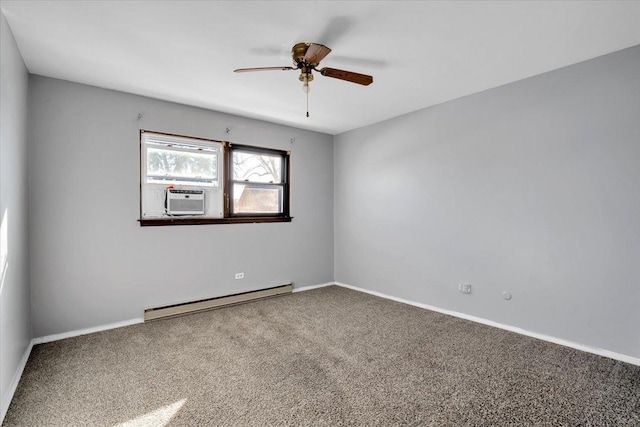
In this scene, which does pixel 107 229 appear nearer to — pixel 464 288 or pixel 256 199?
pixel 256 199

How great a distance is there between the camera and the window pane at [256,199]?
13.9ft

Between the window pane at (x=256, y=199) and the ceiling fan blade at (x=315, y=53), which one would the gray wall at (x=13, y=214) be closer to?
the ceiling fan blade at (x=315, y=53)

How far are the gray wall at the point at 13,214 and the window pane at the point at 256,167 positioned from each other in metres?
2.13

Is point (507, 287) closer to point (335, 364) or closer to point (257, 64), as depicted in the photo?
point (335, 364)

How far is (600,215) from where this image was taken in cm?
261

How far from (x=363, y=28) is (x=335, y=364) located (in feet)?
8.37

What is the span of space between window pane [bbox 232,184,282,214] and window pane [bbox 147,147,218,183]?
1.39 ft

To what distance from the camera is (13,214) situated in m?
2.26

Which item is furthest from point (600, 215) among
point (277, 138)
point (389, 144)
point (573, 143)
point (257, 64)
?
point (277, 138)

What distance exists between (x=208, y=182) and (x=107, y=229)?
1223 mm

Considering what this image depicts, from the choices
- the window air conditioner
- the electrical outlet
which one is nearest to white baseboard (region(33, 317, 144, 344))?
the window air conditioner

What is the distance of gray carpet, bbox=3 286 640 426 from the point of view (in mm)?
1842

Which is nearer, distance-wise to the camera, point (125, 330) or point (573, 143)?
point (573, 143)

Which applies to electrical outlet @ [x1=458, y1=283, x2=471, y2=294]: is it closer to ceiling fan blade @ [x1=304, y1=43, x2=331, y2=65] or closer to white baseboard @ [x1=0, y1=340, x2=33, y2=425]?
ceiling fan blade @ [x1=304, y1=43, x2=331, y2=65]
